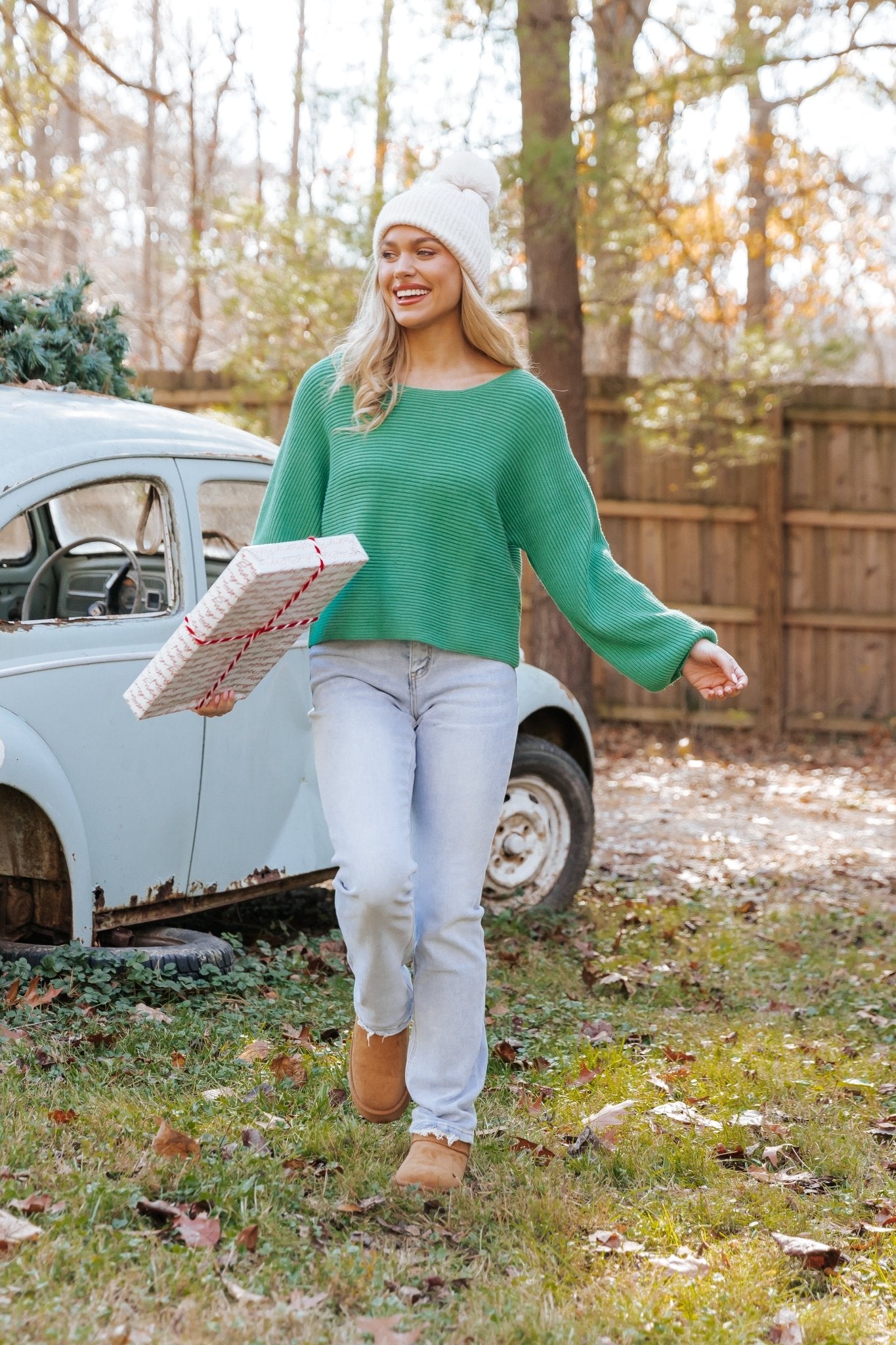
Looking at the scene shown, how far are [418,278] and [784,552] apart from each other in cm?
867

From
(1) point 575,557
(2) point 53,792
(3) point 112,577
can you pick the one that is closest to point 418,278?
(1) point 575,557

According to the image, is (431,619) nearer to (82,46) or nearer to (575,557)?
(575,557)

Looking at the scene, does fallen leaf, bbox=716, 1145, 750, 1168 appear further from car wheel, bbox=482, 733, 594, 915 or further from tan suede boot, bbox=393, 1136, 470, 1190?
car wheel, bbox=482, 733, 594, 915

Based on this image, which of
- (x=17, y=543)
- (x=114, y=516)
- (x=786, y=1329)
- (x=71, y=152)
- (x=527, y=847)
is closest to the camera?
(x=786, y=1329)

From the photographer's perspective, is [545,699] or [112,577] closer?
[112,577]

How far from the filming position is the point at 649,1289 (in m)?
2.83

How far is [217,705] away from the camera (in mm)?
3232

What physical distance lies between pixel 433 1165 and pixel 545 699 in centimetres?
311

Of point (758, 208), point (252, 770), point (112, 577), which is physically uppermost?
point (758, 208)

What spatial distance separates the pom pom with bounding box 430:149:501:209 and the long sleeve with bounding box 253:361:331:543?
54cm

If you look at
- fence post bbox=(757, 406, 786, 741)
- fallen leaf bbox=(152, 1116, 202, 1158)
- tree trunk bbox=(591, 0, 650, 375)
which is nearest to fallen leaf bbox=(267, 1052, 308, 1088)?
fallen leaf bbox=(152, 1116, 202, 1158)

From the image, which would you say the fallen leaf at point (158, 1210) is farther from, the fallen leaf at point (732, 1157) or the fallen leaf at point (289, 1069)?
the fallen leaf at point (732, 1157)

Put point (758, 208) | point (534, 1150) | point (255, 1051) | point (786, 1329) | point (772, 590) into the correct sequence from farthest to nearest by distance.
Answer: point (758, 208), point (772, 590), point (255, 1051), point (534, 1150), point (786, 1329)

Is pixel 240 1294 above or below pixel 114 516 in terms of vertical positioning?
below
